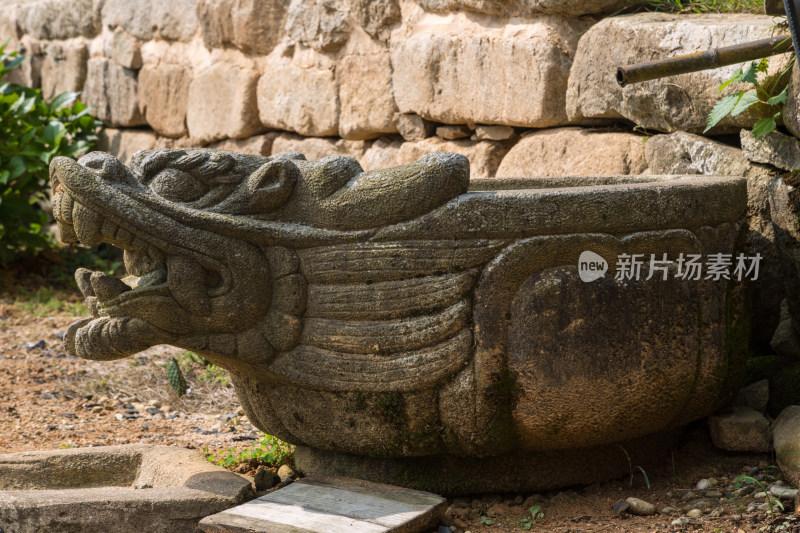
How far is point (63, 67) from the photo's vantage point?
273 inches

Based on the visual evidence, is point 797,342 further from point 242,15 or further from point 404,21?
point 242,15

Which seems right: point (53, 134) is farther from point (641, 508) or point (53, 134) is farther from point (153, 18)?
point (641, 508)

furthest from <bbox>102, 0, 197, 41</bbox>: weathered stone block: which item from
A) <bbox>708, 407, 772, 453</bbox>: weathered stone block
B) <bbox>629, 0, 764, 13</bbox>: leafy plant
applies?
<bbox>708, 407, 772, 453</bbox>: weathered stone block

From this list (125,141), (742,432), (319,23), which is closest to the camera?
(742,432)

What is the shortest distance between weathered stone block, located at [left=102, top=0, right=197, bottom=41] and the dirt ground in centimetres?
173

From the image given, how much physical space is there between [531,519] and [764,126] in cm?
136

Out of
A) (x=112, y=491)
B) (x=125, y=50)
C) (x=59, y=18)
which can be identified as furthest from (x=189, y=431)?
(x=59, y=18)

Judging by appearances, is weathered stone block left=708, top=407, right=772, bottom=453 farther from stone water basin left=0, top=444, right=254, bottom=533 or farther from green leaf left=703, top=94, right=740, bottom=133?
stone water basin left=0, top=444, right=254, bottom=533

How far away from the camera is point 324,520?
207 cm

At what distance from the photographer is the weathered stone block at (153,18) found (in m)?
5.45

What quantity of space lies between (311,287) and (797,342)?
1583 millimetres

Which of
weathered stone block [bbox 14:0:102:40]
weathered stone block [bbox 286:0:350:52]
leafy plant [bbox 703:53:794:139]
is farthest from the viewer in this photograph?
weathered stone block [bbox 14:0:102:40]

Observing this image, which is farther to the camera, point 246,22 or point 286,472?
point 246,22

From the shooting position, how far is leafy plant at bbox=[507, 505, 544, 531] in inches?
90.2
